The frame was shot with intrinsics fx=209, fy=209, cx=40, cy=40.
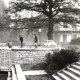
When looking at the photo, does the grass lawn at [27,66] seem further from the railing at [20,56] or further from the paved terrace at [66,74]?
the paved terrace at [66,74]

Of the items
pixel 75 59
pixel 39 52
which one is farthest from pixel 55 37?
pixel 75 59

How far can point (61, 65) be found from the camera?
44.7ft

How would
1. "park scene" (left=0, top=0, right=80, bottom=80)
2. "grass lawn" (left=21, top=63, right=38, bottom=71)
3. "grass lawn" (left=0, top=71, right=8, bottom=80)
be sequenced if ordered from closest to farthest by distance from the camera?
"park scene" (left=0, top=0, right=80, bottom=80), "grass lawn" (left=21, top=63, right=38, bottom=71), "grass lawn" (left=0, top=71, right=8, bottom=80)

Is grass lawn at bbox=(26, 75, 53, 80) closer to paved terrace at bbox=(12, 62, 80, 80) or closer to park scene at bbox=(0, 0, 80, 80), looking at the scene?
park scene at bbox=(0, 0, 80, 80)

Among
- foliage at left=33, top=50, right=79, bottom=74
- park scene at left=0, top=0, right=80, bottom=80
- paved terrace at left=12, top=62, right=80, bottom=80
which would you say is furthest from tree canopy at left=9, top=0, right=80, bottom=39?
paved terrace at left=12, top=62, right=80, bottom=80

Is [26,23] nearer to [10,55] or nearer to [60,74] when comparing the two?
[10,55]

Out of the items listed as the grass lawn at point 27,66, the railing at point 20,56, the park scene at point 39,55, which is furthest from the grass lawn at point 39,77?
the railing at point 20,56

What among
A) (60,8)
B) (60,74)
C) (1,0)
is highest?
(1,0)

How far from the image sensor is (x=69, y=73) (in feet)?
38.7

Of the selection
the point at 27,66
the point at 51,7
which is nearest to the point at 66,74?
the point at 27,66

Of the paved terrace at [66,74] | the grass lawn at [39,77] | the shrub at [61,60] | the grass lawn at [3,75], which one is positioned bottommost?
the grass lawn at [3,75]

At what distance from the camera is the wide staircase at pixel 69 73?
437 inches

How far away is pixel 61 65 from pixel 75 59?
103 centimetres

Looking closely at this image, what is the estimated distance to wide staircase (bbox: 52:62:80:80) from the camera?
36.4ft
